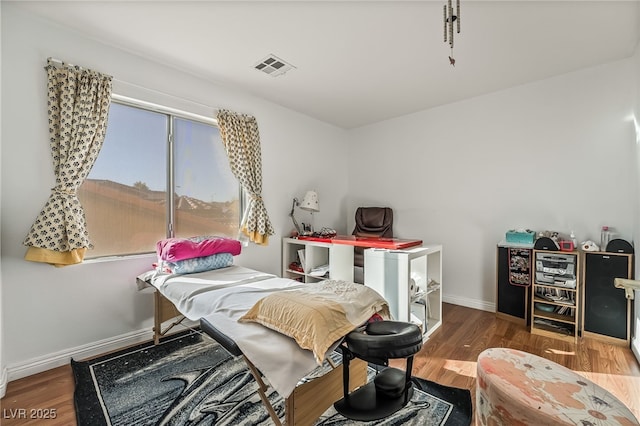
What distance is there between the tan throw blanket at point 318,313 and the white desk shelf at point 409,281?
2.69 feet

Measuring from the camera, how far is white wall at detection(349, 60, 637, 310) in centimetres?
258

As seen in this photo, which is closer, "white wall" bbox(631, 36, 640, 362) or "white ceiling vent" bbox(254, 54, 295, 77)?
"white wall" bbox(631, 36, 640, 362)

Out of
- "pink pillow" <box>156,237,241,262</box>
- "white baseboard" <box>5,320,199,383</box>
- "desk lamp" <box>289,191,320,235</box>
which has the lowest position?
"white baseboard" <box>5,320,199,383</box>

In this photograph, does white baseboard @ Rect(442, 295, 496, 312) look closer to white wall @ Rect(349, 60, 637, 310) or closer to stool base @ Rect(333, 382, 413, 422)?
white wall @ Rect(349, 60, 637, 310)

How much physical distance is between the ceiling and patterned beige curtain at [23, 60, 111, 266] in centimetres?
43

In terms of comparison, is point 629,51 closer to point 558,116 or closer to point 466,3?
point 558,116

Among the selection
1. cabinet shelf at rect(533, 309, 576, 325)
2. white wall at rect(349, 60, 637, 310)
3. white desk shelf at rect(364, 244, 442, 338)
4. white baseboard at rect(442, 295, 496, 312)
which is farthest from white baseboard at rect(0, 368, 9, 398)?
cabinet shelf at rect(533, 309, 576, 325)

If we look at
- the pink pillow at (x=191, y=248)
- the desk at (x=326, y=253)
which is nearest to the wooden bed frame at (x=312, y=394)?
the desk at (x=326, y=253)

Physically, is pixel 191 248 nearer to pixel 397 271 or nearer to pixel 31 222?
pixel 31 222

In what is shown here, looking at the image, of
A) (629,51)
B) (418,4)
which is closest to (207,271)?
(418,4)

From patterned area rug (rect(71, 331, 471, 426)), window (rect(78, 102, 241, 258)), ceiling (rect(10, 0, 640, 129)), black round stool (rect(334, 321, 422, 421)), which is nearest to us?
black round stool (rect(334, 321, 422, 421))

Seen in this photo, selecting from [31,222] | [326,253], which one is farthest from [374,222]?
[31,222]

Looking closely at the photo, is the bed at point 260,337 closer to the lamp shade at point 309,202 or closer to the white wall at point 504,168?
the lamp shade at point 309,202

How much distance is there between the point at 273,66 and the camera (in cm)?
259
